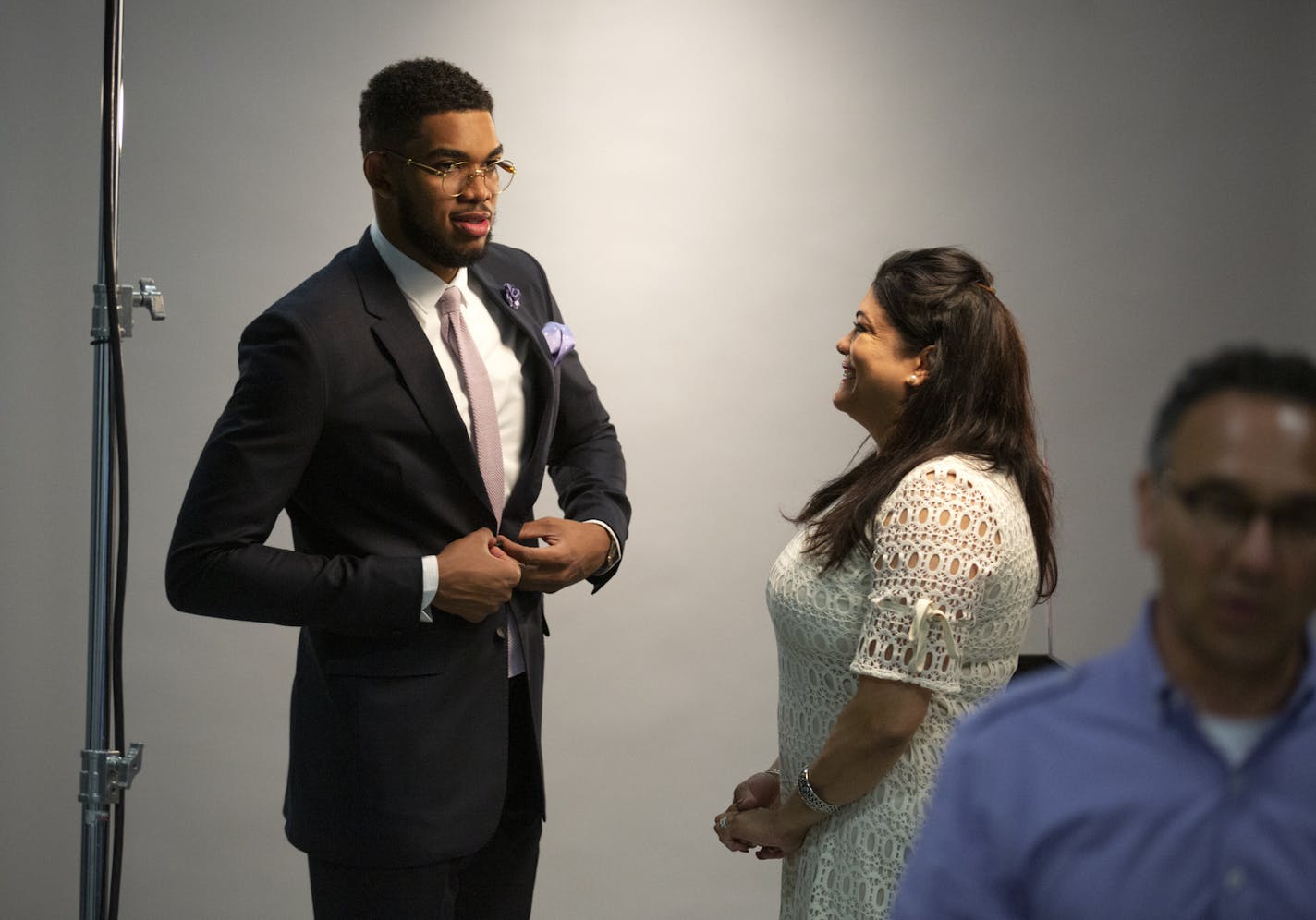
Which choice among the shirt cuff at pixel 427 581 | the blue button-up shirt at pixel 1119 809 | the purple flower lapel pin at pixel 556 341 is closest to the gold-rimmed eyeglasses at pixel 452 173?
the purple flower lapel pin at pixel 556 341

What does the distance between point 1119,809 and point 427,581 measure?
47.5 inches

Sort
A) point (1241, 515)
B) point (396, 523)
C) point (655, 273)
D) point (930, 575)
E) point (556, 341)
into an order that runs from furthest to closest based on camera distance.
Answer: point (655, 273)
point (556, 341)
point (396, 523)
point (930, 575)
point (1241, 515)

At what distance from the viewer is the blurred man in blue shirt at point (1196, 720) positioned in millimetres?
550

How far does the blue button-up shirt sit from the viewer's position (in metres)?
0.58

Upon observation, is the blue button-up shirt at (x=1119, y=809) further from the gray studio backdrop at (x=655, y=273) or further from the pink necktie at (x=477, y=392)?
the gray studio backdrop at (x=655, y=273)

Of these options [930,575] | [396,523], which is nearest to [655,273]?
[396,523]

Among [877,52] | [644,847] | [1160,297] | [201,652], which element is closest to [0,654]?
[201,652]

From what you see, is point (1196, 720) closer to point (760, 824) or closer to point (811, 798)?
point (811, 798)

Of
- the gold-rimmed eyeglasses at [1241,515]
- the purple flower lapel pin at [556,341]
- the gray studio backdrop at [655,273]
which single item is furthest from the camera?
the gray studio backdrop at [655,273]

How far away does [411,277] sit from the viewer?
1.84 meters

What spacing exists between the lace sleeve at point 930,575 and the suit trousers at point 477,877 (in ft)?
1.90

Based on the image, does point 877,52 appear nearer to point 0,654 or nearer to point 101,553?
point 101,553

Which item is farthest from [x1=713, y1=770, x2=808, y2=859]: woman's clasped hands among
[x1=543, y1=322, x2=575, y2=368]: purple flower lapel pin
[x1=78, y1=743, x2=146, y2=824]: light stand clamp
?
[x1=78, y1=743, x2=146, y2=824]: light stand clamp

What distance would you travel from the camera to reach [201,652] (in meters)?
3.15
